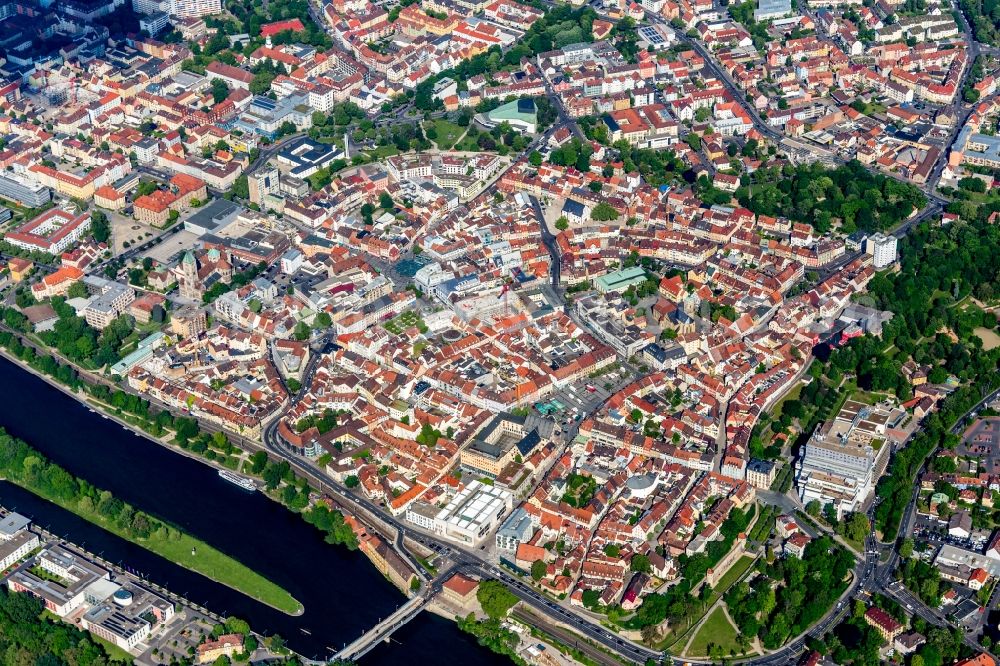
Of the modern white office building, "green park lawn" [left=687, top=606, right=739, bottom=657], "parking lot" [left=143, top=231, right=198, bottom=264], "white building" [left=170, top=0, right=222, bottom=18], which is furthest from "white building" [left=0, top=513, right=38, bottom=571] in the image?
"white building" [left=170, top=0, right=222, bottom=18]

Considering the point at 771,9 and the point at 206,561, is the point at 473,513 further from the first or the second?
the point at 771,9

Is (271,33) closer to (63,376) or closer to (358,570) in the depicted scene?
(63,376)

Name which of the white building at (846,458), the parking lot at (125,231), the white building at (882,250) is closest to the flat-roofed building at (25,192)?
the parking lot at (125,231)

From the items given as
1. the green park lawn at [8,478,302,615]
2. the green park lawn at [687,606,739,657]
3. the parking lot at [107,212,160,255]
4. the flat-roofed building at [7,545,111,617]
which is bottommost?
the green park lawn at [8,478,302,615]

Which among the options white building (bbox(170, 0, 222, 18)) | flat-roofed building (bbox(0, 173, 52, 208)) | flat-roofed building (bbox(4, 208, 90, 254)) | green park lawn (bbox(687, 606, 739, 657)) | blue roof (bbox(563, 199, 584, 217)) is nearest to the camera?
green park lawn (bbox(687, 606, 739, 657))

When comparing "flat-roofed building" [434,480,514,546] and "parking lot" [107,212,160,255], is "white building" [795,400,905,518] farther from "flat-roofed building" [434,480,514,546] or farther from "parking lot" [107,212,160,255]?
"parking lot" [107,212,160,255]

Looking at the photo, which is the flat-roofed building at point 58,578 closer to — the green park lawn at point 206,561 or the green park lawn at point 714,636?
the green park lawn at point 206,561

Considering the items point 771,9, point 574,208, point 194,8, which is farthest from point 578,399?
point 194,8
